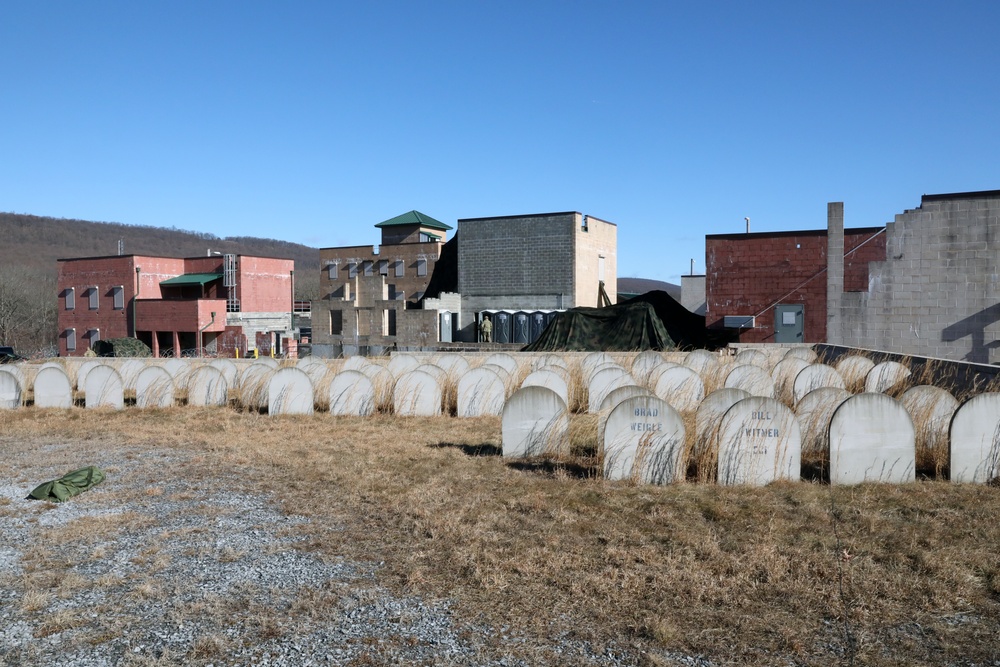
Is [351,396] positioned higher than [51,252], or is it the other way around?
[51,252]

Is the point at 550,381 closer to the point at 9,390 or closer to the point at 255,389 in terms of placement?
the point at 255,389

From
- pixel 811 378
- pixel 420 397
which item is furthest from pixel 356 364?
pixel 811 378

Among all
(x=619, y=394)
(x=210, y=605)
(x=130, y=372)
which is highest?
(x=619, y=394)

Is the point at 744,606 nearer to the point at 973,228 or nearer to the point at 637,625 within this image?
the point at 637,625

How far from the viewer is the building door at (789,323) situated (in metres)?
25.8

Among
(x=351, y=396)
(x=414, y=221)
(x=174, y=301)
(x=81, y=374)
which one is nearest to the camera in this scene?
(x=351, y=396)

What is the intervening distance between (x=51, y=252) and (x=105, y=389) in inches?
4785

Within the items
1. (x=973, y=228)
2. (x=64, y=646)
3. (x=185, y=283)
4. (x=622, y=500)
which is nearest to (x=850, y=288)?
(x=973, y=228)

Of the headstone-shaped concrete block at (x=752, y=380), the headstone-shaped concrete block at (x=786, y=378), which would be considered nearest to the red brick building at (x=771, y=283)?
the headstone-shaped concrete block at (x=786, y=378)

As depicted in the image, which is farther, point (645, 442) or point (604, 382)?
point (604, 382)

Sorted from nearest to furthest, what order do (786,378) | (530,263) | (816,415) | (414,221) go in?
(816,415), (786,378), (530,263), (414,221)

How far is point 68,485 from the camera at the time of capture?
830 centimetres

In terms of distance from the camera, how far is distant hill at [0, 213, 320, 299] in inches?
4392

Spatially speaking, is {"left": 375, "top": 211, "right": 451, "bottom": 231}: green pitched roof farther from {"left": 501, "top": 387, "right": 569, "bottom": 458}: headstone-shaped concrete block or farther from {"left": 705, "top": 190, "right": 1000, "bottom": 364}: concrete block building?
{"left": 501, "top": 387, "right": 569, "bottom": 458}: headstone-shaped concrete block
